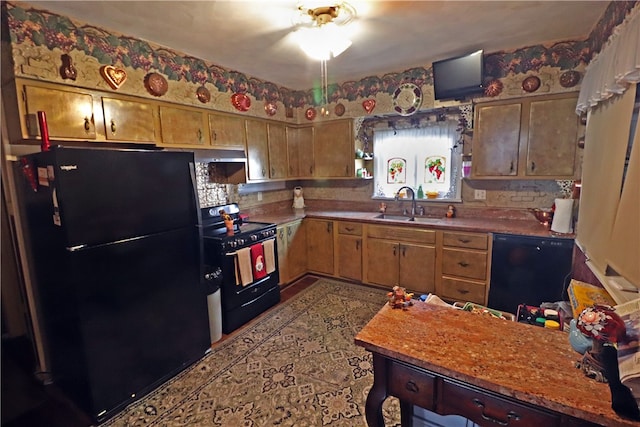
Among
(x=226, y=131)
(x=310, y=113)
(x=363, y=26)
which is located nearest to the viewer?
(x=363, y=26)

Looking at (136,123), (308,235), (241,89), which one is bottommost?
(308,235)

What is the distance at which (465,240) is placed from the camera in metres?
3.05

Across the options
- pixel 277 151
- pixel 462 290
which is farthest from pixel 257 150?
pixel 462 290

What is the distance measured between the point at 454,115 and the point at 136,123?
10.6 feet

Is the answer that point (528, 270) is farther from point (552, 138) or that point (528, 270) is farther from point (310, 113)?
point (310, 113)

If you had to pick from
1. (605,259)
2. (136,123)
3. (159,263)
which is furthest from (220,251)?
(605,259)

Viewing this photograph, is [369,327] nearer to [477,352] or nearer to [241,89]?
[477,352]

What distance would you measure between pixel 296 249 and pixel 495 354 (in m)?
3.00

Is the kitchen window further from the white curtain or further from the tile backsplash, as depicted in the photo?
the tile backsplash

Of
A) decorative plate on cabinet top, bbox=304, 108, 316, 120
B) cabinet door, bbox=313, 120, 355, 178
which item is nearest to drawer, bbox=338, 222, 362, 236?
cabinet door, bbox=313, 120, 355, 178

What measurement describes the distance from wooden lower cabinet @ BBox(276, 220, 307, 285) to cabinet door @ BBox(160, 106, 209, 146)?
1.33 m

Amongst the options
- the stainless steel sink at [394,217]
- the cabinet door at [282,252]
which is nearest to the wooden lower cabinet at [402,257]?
the stainless steel sink at [394,217]

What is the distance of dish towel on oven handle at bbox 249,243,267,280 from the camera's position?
9.82ft

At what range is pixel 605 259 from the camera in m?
1.61
